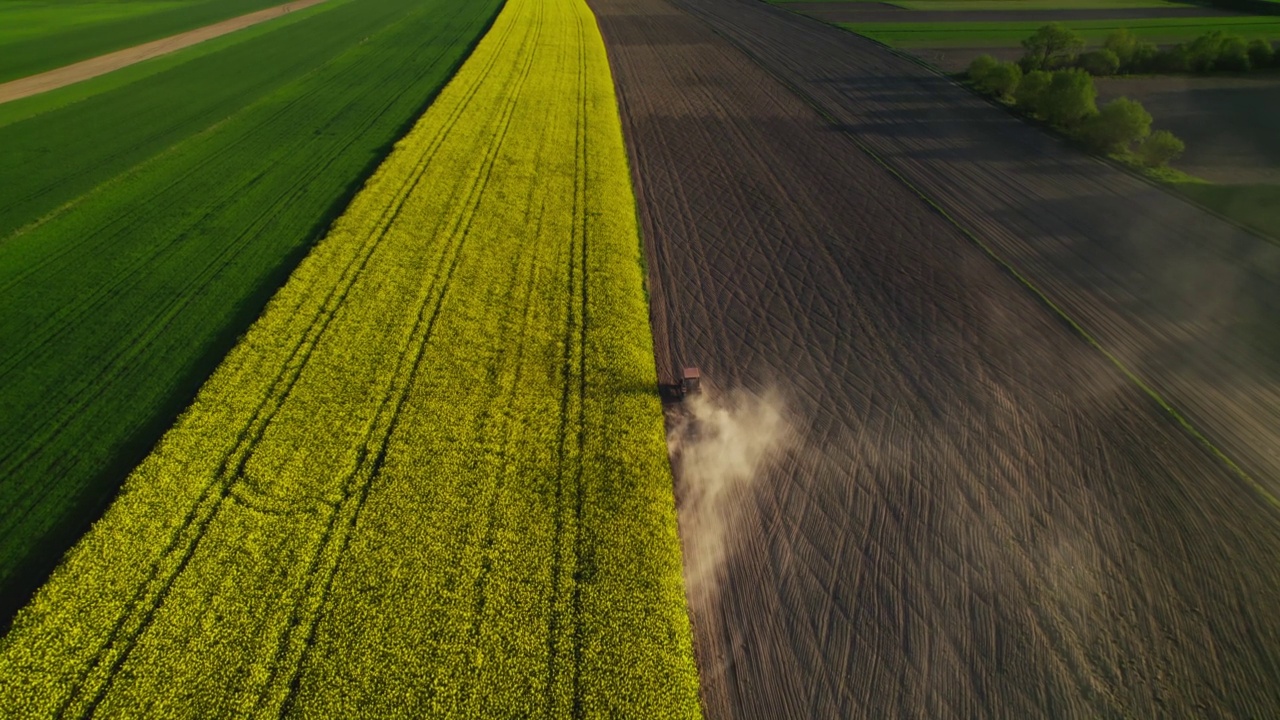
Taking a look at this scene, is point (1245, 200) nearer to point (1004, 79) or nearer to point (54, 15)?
point (1004, 79)

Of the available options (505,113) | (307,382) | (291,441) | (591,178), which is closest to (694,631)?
(291,441)

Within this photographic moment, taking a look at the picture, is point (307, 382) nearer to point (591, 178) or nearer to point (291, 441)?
point (291, 441)

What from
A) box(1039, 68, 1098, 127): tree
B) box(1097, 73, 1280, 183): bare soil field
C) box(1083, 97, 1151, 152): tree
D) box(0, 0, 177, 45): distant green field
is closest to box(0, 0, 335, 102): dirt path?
box(0, 0, 177, 45): distant green field

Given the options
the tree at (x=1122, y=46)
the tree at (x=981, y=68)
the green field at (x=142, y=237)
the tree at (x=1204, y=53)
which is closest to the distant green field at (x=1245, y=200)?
the tree at (x=981, y=68)

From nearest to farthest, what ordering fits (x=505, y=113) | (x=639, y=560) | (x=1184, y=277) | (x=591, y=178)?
1. (x=639, y=560)
2. (x=1184, y=277)
3. (x=591, y=178)
4. (x=505, y=113)

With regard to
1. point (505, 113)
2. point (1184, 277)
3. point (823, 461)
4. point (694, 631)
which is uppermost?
point (505, 113)

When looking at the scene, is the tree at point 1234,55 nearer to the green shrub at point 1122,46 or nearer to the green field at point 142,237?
the green shrub at point 1122,46

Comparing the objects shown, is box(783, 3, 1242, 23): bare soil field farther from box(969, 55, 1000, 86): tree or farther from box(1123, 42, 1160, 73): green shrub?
box(969, 55, 1000, 86): tree

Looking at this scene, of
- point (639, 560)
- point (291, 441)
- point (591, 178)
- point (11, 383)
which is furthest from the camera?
point (591, 178)

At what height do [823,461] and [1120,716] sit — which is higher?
[823,461]
